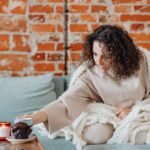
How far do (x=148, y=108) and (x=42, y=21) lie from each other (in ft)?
3.51

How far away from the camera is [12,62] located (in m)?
2.67

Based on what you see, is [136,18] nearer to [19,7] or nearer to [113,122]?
[19,7]

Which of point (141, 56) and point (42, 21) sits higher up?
point (42, 21)

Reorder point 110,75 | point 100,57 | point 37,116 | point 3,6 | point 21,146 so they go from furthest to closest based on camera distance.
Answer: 1. point 3,6
2. point 110,75
3. point 100,57
4. point 37,116
5. point 21,146

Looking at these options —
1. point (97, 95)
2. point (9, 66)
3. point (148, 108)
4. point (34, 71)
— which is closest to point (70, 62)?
point (34, 71)

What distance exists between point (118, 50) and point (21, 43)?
845mm

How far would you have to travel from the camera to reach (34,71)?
8.81 ft

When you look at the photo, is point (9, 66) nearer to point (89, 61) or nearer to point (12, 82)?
point (12, 82)

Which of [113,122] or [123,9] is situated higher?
[123,9]

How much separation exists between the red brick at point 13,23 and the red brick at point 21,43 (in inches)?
1.9

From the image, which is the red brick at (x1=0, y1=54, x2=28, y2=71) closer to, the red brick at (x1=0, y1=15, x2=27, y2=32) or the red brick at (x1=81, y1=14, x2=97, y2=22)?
the red brick at (x1=0, y1=15, x2=27, y2=32)

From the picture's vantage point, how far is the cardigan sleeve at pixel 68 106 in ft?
6.01

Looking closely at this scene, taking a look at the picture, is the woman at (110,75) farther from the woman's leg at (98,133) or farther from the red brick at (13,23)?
the red brick at (13,23)

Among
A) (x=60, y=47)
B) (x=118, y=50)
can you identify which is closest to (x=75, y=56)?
(x=60, y=47)
